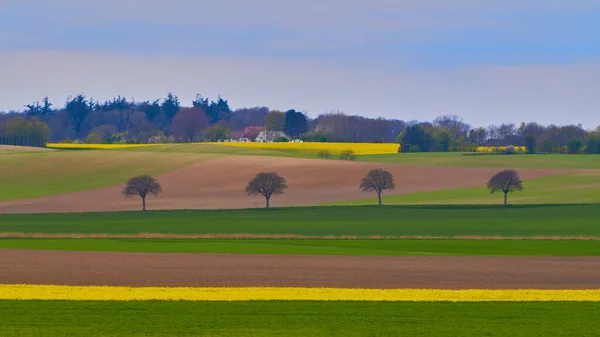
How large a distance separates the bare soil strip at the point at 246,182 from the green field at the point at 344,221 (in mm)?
8439

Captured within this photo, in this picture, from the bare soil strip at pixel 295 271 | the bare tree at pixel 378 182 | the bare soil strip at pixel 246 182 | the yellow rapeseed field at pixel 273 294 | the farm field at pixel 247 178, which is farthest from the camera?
the farm field at pixel 247 178

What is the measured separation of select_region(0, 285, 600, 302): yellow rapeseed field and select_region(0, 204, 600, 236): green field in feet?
81.2

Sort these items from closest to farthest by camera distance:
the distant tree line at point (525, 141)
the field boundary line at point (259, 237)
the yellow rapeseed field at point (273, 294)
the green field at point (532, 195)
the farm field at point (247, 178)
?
the yellow rapeseed field at point (273, 294) → the field boundary line at point (259, 237) → the green field at point (532, 195) → the farm field at point (247, 178) → the distant tree line at point (525, 141)

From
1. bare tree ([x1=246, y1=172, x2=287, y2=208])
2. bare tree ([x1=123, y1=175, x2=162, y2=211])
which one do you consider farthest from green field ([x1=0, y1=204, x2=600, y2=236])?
bare tree ([x1=123, y1=175, x2=162, y2=211])

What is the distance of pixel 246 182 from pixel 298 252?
155 ft

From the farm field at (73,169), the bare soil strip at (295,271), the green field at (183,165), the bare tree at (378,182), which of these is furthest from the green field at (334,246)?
the farm field at (73,169)

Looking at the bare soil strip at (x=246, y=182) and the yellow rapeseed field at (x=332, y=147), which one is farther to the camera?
the yellow rapeseed field at (x=332, y=147)

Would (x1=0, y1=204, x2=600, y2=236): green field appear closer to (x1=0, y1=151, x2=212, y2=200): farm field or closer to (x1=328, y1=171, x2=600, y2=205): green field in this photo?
(x1=328, y1=171, x2=600, y2=205): green field

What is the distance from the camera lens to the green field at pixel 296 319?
21.6 meters

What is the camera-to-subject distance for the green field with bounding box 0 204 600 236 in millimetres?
55594

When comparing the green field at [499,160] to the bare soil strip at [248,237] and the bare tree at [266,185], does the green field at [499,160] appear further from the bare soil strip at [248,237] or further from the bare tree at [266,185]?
the bare soil strip at [248,237]

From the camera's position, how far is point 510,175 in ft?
253

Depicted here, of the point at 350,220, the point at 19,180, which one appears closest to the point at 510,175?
the point at 350,220

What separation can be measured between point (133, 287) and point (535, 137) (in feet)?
349
